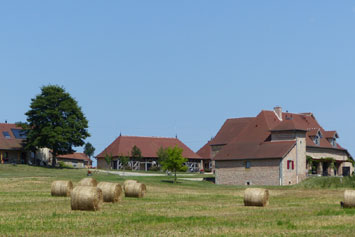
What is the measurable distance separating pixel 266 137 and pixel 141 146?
1273 inches

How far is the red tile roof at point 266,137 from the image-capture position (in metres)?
79.3

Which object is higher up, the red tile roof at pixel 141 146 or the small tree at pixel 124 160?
the red tile roof at pixel 141 146

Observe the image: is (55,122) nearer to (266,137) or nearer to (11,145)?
(11,145)

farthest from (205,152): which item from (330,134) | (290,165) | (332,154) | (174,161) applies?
(174,161)

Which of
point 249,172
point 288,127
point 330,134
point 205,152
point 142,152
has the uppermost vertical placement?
point 288,127

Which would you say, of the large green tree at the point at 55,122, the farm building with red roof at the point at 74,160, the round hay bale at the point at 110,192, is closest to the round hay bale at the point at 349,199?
the round hay bale at the point at 110,192

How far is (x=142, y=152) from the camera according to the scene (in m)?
109

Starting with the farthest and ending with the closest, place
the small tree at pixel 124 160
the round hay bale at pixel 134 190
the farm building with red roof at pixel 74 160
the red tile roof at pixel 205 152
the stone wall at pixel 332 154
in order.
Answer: the farm building with red roof at pixel 74 160, the red tile roof at pixel 205 152, the small tree at pixel 124 160, the stone wall at pixel 332 154, the round hay bale at pixel 134 190

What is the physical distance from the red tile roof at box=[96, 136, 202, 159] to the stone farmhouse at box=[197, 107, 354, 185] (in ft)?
85.6

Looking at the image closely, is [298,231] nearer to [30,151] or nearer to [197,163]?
[30,151]

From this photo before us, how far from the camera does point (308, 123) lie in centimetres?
9144

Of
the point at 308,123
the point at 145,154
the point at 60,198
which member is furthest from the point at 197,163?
the point at 60,198

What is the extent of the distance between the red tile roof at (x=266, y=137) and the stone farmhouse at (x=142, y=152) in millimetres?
15381

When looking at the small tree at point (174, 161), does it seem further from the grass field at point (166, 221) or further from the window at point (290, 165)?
the grass field at point (166, 221)
